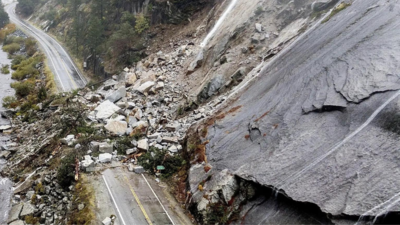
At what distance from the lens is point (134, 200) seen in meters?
14.9

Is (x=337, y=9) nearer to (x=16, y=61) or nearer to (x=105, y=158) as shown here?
(x=105, y=158)

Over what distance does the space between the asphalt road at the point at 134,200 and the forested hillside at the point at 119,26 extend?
21867 mm

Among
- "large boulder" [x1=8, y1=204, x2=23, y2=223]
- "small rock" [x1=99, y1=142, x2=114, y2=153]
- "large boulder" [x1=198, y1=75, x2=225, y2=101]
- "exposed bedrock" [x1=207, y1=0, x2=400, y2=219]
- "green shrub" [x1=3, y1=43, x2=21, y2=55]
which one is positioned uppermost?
"green shrub" [x1=3, y1=43, x2=21, y2=55]

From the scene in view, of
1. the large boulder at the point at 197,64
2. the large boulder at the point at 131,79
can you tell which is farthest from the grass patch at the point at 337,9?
the large boulder at the point at 131,79

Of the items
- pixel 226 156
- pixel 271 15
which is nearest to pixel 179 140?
pixel 226 156

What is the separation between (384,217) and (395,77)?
6.19 meters

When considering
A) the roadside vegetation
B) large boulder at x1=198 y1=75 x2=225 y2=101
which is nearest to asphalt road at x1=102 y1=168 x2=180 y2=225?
large boulder at x1=198 y1=75 x2=225 y2=101

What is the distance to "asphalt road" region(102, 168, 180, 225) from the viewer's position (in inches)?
539

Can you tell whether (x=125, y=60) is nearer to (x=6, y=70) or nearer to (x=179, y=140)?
(x=179, y=140)

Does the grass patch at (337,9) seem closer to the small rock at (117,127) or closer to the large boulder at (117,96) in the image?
the small rock at (117,127)

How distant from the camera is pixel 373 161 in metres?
9.94

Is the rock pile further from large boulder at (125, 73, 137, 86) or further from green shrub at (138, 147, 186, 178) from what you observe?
large boulder at (125, 73, 137, 86)

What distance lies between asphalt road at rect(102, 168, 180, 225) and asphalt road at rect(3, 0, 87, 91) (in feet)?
81.3

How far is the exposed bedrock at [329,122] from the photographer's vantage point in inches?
384
